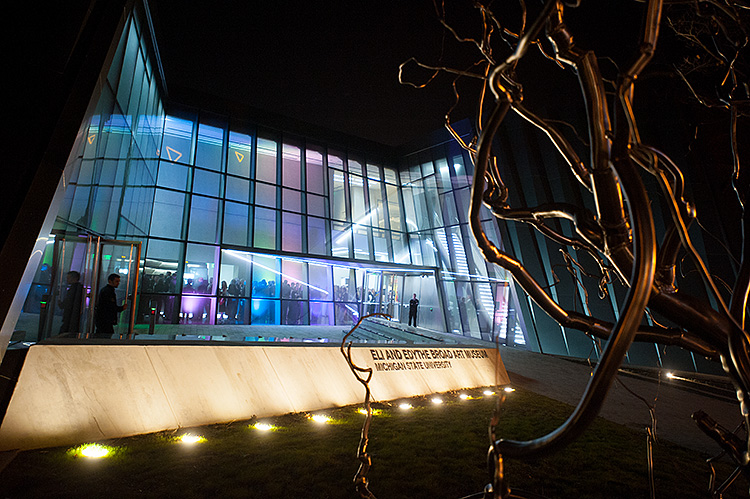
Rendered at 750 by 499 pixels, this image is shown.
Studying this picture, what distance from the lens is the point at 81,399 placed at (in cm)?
468

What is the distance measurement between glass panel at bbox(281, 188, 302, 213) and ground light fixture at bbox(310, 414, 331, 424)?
47.8 feet

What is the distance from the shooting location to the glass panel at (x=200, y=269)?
53.2 feet

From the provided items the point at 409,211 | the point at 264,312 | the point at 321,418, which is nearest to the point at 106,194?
the point at 264,312

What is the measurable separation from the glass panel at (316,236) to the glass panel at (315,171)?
1.80 m

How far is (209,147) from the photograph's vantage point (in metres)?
19.0

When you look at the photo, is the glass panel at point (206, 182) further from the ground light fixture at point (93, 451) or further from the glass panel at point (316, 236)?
the ground light fixture at point (93, 451)

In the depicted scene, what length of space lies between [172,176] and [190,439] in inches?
607

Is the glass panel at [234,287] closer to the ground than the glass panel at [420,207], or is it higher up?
closer to the ground

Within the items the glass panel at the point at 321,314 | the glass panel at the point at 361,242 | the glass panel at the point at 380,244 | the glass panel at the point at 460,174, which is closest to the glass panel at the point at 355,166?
the glass panel at the point at 361,242

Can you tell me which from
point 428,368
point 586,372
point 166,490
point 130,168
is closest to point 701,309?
point 166,490

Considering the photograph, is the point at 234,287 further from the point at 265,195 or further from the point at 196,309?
the point at 265,195

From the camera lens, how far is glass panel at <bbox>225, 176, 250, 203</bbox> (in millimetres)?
18500

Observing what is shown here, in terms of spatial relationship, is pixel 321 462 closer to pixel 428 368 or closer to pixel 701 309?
pixel 701 309

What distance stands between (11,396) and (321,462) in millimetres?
3460
